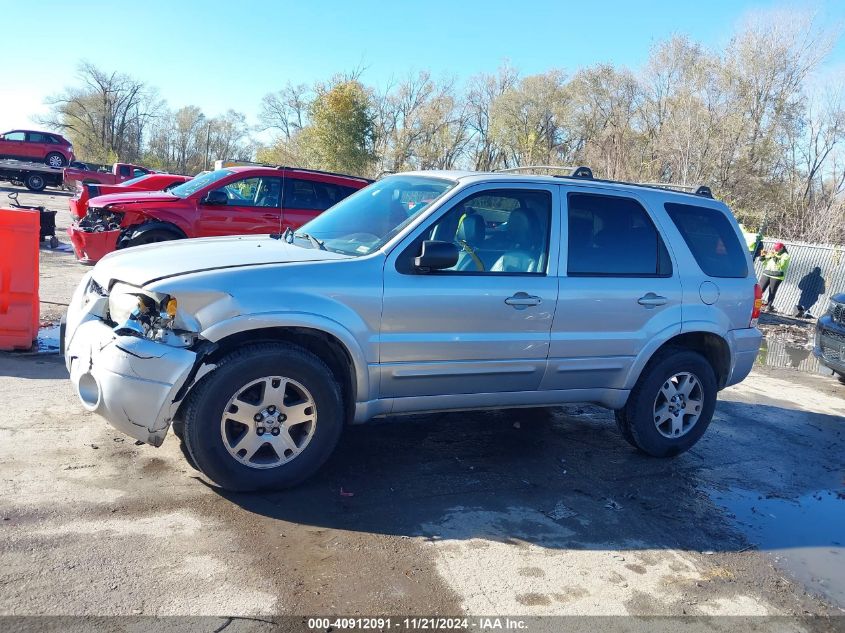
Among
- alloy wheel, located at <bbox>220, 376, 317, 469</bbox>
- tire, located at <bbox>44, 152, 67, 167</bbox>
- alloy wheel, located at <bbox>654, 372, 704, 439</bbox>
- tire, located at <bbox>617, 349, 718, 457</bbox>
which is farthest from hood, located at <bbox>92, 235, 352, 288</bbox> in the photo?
tire, located at <bbox>44, 152, 67, 167</bbox>

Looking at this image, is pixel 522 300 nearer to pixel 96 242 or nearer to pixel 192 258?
pixel 192 258

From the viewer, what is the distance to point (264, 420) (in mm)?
3832

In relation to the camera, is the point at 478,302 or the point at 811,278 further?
the point at 811,278

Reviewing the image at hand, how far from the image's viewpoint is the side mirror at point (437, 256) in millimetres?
4039

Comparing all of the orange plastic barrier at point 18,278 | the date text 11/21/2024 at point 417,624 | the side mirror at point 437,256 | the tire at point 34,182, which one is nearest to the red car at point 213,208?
the orange plastic barrier at point 18,278

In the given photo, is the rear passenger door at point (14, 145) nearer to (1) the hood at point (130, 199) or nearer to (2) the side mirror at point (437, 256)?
(1) the hood at point (130, 199)

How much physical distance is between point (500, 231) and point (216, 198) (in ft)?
21.5

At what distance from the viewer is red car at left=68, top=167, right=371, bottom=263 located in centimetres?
977

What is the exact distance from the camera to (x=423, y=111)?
1797 inches

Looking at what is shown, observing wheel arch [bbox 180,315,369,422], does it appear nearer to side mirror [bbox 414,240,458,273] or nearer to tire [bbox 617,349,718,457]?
side mirror [bbox 414,240,458,273]

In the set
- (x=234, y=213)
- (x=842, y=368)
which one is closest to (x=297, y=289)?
(x=234, y=213)

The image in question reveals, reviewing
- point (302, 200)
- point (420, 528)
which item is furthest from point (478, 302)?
point (302, 200)

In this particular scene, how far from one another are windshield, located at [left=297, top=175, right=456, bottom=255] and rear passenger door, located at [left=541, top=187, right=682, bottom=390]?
1049 mm

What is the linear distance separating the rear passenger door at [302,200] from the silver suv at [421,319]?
204 inches
